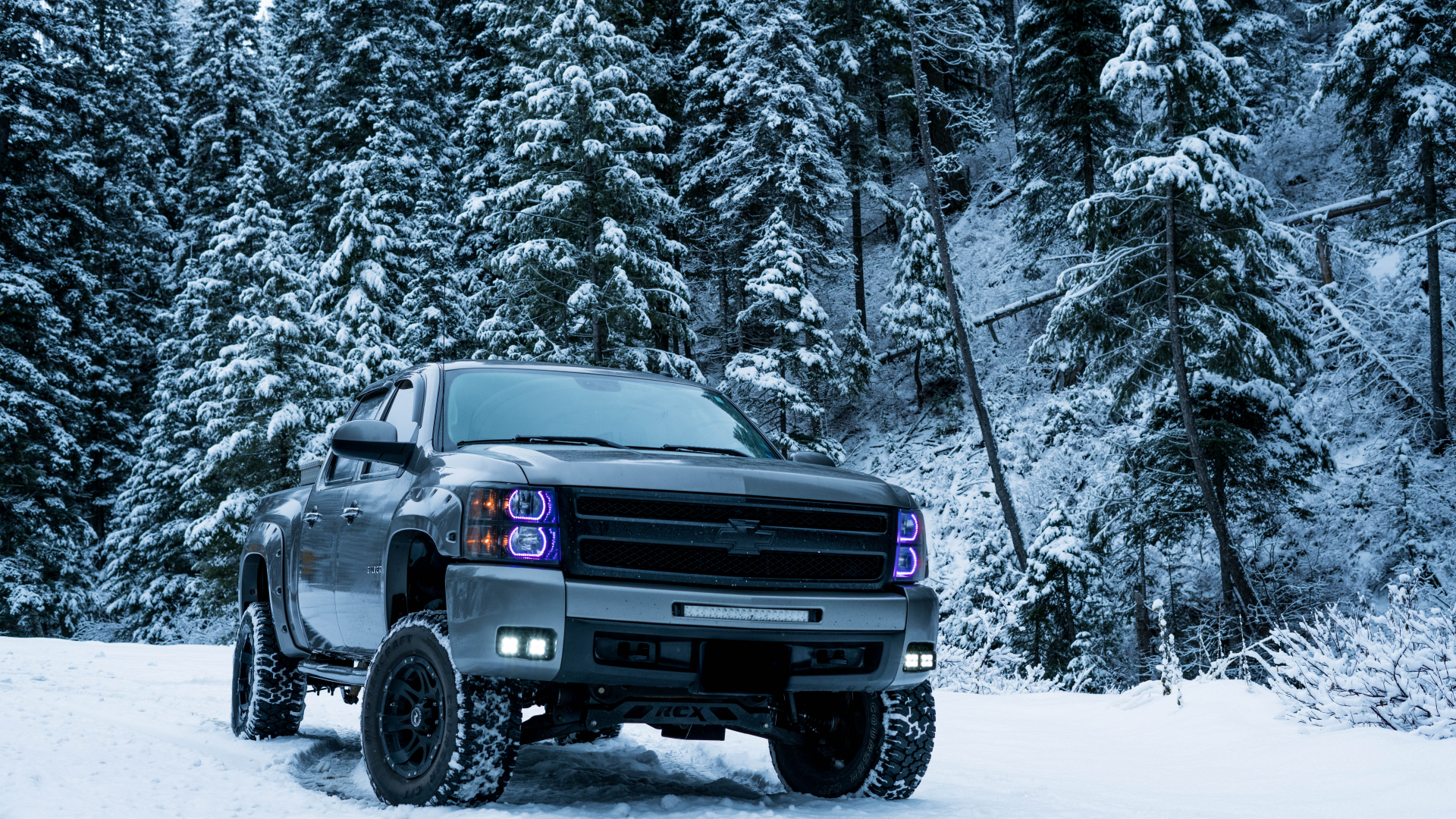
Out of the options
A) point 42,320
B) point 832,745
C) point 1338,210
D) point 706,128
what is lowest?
point 832,745

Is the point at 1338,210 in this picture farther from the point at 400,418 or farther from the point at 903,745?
the point at 400,418

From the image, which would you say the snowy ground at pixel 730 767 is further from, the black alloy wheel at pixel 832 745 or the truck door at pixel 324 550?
the truck door at pixel 324 550

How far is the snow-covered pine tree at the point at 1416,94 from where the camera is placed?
70.7 ft

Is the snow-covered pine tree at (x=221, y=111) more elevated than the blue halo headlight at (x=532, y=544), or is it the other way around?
the snow-covered pine tree at (x=221, y=111)

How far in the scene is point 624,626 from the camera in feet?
14.0

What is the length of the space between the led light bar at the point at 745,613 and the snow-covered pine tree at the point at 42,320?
26392 mm

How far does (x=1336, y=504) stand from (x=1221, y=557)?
17.3 ft

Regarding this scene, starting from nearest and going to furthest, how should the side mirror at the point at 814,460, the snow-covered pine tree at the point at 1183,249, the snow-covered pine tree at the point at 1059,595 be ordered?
the side mirror at the point at 814,460 < the snow-covered pine tree at the point at 1059,595 < the snow-covered pine tree at the point at 1183,249

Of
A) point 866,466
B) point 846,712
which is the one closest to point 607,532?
point 846,712

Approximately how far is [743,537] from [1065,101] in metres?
27.4

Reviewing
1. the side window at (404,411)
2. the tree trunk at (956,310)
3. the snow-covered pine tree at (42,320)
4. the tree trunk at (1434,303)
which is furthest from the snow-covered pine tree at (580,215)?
the side window at (404,411)

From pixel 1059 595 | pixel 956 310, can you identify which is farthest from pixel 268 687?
pixel 956 310

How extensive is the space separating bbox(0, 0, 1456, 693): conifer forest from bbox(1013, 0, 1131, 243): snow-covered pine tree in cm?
13

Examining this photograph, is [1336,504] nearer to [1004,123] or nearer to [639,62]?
[639,62]
